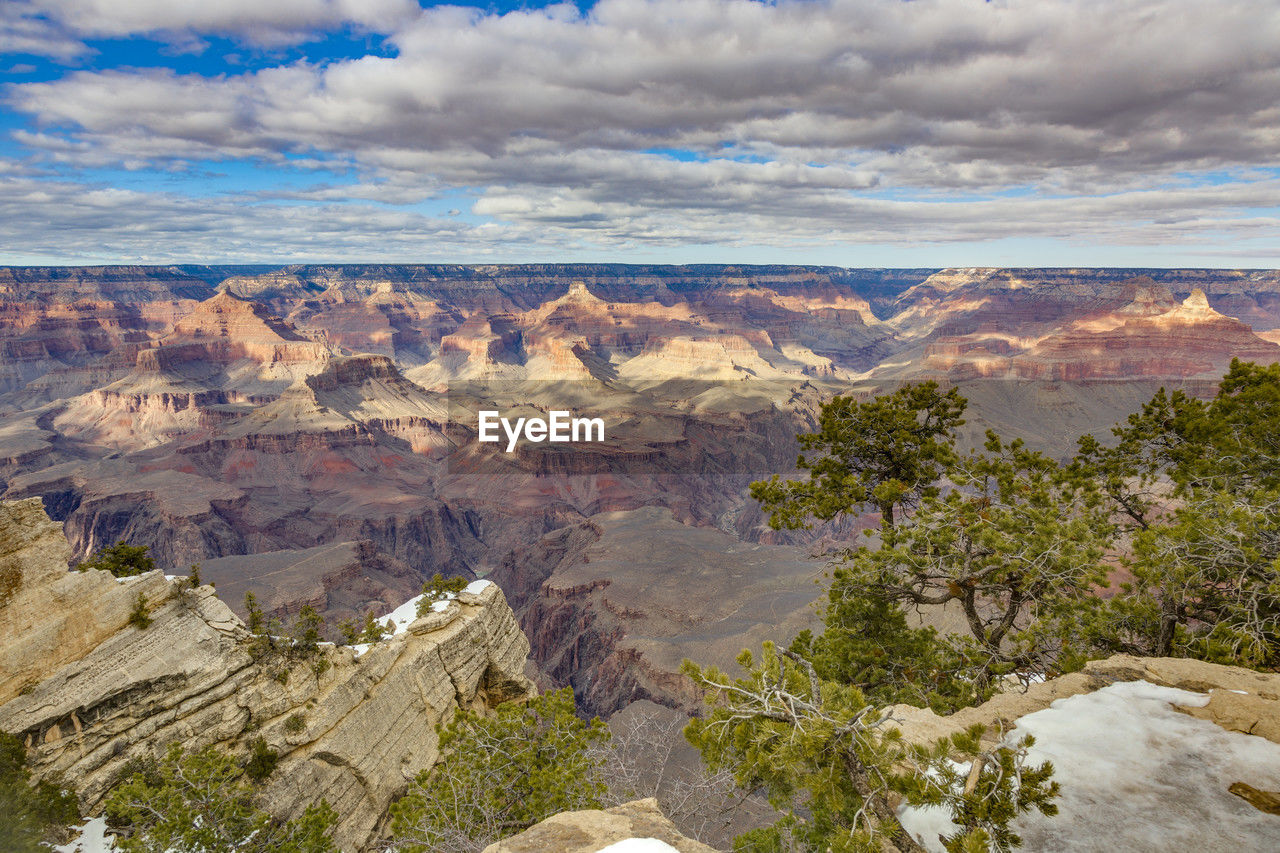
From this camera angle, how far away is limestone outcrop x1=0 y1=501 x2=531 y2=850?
16.0 metres

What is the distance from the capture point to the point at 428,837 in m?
13.9

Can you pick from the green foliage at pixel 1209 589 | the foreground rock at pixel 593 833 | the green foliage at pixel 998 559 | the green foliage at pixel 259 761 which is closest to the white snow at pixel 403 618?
the green foliage at pixel 259 761

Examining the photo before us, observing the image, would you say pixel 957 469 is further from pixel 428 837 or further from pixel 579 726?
pixel 428 837

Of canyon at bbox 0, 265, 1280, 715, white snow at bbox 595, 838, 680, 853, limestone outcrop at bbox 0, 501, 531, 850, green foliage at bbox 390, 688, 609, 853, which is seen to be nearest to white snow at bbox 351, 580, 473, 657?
limestone outcrop at bbox 0, 501, 531, 850

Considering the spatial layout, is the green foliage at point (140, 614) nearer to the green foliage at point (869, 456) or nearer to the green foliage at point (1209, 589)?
the green foliage at point (869, 456)

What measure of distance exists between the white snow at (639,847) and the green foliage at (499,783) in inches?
177

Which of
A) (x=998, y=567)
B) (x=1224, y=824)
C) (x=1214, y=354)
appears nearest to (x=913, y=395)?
(x=998, y=567)

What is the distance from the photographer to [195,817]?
14.4 m

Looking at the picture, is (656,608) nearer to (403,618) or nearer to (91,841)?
(403,618)

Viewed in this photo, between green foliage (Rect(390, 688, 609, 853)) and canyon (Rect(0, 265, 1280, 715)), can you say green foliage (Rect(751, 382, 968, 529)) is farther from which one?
canyon (Rect(0, 265, 1280, 715))

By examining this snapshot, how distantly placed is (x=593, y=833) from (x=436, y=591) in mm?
20460

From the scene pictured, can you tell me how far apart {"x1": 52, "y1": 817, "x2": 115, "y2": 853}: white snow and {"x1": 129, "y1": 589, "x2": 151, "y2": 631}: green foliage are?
481 cm

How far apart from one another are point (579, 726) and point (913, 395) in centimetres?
1453

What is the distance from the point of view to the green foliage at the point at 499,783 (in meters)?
14.0
